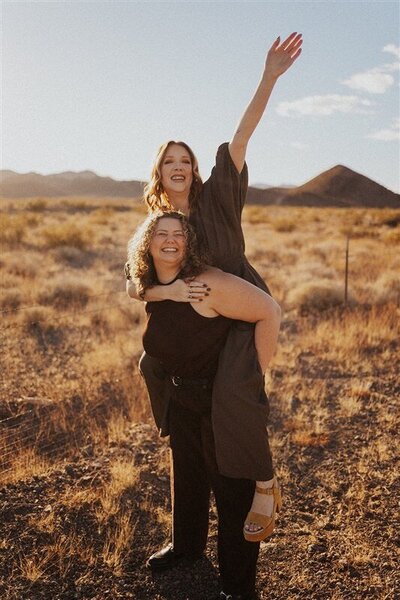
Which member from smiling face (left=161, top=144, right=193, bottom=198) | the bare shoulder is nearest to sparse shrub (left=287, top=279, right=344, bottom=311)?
smiling face (left=161, top=144, right=193, bottom=198)

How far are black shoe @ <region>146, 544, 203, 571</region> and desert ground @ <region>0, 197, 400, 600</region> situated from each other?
0.15 feet

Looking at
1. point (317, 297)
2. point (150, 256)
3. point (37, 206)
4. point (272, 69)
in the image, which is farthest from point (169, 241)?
point (37, 206)

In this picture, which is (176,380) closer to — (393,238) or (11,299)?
(11,299)

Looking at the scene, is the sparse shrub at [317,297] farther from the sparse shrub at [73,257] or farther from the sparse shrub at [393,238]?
the sparse shrub at [393,238]

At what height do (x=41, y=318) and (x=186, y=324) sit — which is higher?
(x=186, y=324)

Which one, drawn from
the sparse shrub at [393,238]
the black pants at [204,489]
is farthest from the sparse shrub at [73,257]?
the black pants at [204,489]

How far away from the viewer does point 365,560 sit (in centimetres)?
314

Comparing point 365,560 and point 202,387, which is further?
point 365,560

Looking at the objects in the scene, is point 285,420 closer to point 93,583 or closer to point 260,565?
point 260,565

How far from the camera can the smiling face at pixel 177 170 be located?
2916 millimetres

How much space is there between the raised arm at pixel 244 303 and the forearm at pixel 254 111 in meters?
0.72

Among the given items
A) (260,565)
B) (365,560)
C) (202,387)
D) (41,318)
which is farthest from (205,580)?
(41,318)

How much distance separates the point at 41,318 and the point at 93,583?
677 cm

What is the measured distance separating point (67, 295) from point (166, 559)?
8170mm
